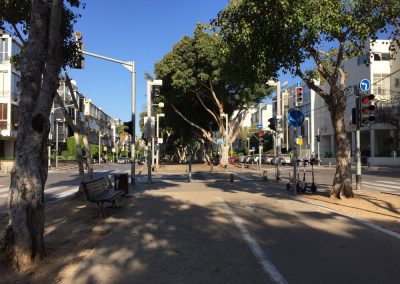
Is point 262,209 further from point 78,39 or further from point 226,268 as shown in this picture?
point 78,39

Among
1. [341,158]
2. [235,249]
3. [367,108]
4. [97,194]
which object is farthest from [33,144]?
[367,108]

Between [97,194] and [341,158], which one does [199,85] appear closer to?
[341,158]

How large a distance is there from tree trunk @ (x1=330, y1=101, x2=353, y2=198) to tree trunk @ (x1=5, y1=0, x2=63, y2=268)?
9.75 meters

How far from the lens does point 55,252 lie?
7.54 metres

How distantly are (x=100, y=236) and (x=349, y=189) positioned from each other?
28.0 feet

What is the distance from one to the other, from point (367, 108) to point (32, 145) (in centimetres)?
1264

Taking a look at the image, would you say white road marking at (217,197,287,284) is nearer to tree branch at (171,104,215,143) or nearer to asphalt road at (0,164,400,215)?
asphalt road at (0,164,400,215)

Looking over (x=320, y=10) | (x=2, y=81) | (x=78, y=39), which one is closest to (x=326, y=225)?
(x=320, y=10)

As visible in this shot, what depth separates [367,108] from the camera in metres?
16.3

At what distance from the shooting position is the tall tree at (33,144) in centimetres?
666

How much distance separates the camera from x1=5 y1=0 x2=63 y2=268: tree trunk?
21.8 ft

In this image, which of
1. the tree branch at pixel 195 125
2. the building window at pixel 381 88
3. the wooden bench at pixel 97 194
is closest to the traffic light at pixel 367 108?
the wooden bench at pixel 97 194

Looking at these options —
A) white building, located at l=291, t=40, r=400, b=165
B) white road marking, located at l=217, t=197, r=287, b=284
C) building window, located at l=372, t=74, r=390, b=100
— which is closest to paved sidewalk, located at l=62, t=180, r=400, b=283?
white road marking, located at l=217, t=197, r=287, b=284

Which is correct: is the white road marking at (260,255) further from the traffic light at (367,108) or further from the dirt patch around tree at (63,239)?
the traffic light at (367,108)
